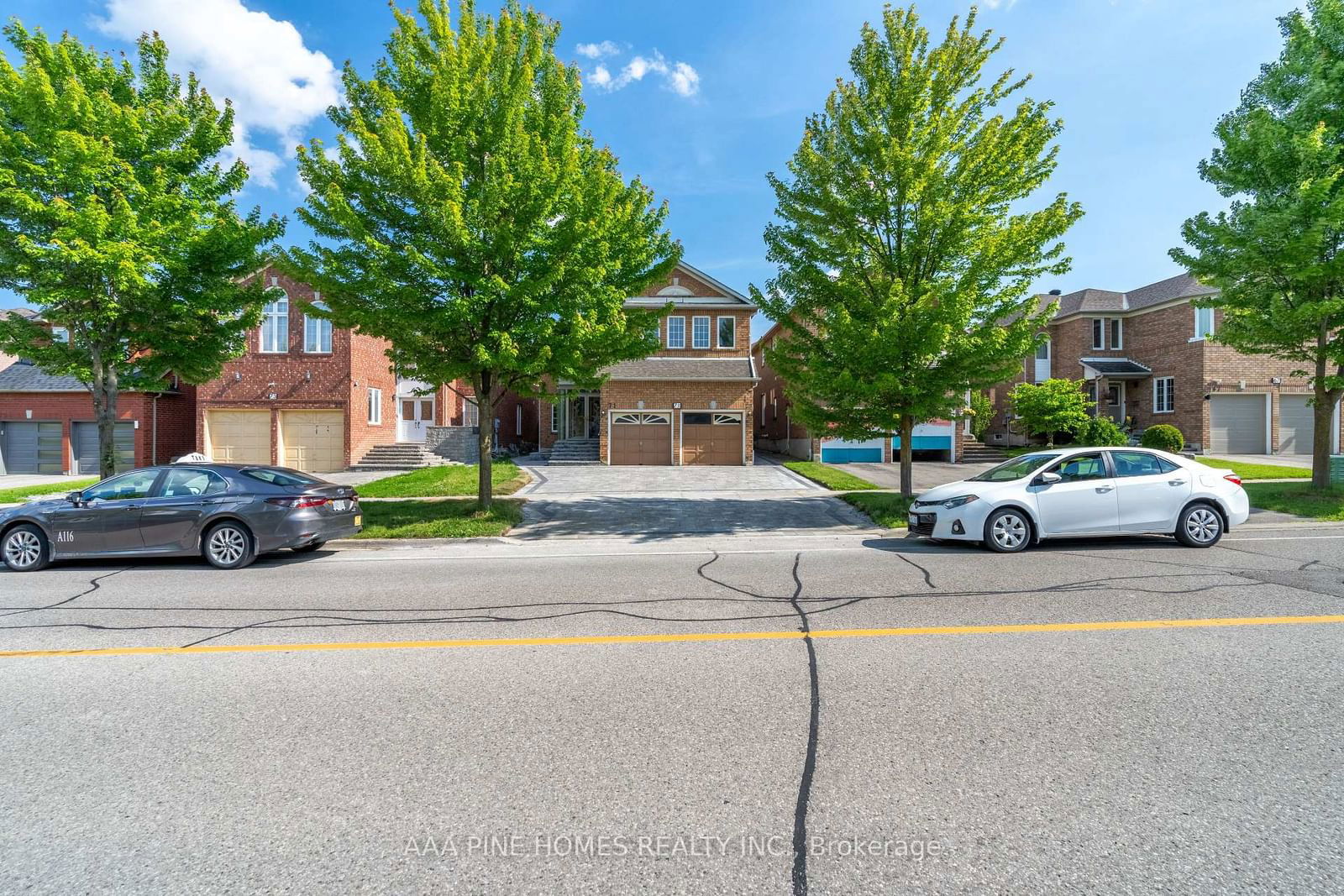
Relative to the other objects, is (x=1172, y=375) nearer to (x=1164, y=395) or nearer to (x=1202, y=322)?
(x=1164, y=395)

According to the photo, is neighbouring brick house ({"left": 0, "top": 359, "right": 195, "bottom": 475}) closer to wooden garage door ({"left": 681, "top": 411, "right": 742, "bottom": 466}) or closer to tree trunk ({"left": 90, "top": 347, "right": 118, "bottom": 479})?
tree trunk ({"left": 90, "top": 347, "right": 118, "bottom": 479})

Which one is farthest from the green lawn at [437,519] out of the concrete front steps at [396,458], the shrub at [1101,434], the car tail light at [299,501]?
the shrub at [1101,434]

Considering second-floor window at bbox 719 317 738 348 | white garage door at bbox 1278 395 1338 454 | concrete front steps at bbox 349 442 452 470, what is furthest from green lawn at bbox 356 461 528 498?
white garage door at bbox 1278 395 1338 454

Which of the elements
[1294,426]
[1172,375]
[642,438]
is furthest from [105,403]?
[1294,426]

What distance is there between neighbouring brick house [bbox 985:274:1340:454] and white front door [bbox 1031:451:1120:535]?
17.1 metres

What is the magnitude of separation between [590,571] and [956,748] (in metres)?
5.21

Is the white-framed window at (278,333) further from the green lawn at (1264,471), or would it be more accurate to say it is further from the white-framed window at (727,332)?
the green lawn at (1264,471)

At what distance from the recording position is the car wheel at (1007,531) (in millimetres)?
8484

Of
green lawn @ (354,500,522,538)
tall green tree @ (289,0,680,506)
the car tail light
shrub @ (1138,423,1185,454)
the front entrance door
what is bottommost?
green lawn @ (354,500,522,538)

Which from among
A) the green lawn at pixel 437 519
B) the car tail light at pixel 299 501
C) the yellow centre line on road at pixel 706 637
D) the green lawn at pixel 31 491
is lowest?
the yellow centre line on road at pixel 706 637

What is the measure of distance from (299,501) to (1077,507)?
1077cm

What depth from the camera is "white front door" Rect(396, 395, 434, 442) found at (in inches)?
1036

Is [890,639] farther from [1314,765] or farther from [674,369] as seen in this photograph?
[674,369]

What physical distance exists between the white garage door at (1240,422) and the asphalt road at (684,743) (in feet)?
81.9
